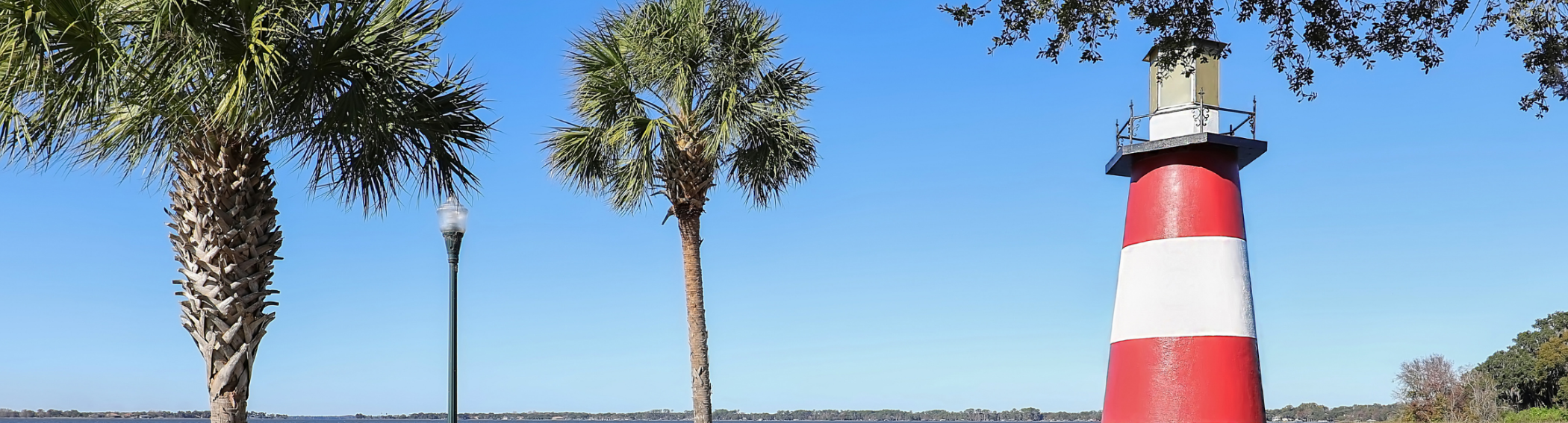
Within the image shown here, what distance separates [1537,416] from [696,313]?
36.8m

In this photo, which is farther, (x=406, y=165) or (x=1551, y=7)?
(x=406, y=165)

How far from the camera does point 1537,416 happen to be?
4266 cm

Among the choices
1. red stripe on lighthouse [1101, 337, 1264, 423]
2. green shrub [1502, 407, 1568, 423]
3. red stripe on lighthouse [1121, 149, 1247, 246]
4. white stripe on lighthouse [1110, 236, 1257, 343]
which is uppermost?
red stripe on lighthouse [1121, 149, 1247, 246]

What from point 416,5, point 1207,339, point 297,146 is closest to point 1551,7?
point 1207,339

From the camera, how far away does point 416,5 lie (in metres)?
10.3

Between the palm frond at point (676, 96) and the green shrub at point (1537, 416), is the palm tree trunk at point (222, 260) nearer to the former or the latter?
the palm frond at point (676, 96)

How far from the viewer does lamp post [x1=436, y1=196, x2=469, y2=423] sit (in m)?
12.2

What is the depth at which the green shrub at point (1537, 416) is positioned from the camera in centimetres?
4084

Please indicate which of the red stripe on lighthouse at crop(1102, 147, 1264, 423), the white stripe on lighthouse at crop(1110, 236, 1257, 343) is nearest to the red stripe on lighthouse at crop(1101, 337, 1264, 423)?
the red stripe on lighthouse at crop(1102, 147, 1264, 423)

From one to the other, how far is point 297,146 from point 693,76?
7.06 metres

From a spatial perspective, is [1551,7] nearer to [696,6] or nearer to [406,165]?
[406,165]

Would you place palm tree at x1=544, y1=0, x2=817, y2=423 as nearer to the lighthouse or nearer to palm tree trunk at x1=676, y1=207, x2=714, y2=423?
palm tree trunk at x1=676, y1=207, x2=714, y2=423

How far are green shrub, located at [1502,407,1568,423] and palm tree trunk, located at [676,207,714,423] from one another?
3400cm

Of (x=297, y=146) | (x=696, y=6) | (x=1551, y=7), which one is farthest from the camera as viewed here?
(x=696, y=6)
